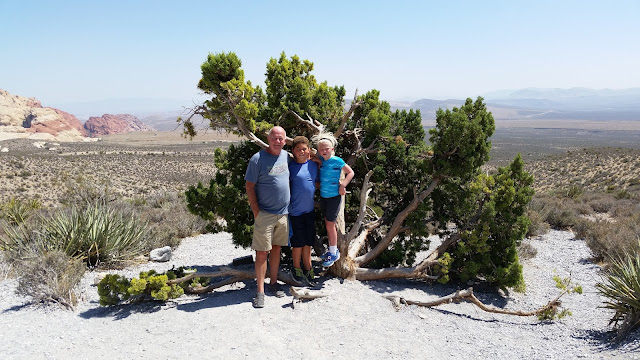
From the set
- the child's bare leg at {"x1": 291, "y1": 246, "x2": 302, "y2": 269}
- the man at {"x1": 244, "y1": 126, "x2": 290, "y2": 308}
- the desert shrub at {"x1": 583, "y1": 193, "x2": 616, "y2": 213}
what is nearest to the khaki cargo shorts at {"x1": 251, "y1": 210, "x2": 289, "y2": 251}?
the man at {"x1": 244, "y1": 126, "x2": 290, "y2": 308}

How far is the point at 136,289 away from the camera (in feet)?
17.8

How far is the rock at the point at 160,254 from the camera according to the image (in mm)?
8906

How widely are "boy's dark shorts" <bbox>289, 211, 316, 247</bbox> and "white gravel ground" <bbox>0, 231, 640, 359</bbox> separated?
32.2 inches

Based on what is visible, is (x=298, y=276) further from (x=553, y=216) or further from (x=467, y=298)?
(x=553, y=216)

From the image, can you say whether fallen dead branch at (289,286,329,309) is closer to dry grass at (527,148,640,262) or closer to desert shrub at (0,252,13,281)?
desert shrub at (0,252,13,281)

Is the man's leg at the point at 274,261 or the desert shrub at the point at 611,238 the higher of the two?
the man's leg at the point at 274,261

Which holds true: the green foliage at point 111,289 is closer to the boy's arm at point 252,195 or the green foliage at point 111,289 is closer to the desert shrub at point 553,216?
the boy's arm at point 252,195

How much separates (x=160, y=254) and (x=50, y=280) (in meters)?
3.07

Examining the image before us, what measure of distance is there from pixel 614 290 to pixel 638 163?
108 ft

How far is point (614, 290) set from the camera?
6000 millimetres


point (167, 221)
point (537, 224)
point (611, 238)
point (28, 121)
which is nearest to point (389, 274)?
point (611, 238)

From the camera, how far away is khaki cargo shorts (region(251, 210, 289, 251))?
18.4 ft

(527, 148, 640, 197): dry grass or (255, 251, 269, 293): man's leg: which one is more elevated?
(255, 251, 269, 293): man's leg

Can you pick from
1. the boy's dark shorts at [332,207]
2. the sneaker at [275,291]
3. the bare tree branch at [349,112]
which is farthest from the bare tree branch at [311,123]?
the sneaker at [275,291]
